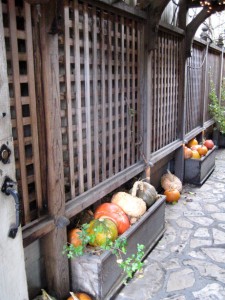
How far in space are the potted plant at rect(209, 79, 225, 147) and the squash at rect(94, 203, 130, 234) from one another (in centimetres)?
673

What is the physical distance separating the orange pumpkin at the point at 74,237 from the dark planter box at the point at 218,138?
8.53m

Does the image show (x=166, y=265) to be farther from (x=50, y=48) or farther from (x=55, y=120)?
(x=50, y=48)

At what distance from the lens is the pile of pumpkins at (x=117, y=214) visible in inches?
135

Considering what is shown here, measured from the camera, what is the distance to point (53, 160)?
2.97 metres

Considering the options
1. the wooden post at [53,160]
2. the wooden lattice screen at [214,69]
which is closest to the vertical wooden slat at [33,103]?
the wooden post at [53,160]

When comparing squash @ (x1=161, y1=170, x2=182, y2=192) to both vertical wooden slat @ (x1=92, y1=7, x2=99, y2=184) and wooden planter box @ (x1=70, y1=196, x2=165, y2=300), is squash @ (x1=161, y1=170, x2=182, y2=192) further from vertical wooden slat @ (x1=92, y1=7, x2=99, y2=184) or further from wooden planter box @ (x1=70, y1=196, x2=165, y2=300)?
vertical wooden slat @ (x1=92, y1=7, x2=99, y2=184)

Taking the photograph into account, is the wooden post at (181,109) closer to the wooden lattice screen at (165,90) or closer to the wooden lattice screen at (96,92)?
the wooden lattice screen at (165,90)

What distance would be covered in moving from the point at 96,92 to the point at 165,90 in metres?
2.70

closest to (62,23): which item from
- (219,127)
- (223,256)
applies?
(223,256)

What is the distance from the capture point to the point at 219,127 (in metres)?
10.5

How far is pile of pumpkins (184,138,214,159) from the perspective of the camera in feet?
24.0

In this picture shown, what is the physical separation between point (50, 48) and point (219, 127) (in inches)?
342

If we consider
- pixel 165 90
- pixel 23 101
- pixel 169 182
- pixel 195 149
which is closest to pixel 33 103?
pixel 23 101

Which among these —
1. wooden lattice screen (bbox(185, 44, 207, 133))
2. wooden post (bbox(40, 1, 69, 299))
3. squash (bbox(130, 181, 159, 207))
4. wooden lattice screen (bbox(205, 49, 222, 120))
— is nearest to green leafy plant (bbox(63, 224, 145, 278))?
wooden post (bbox(40, 1, 69, 299))
